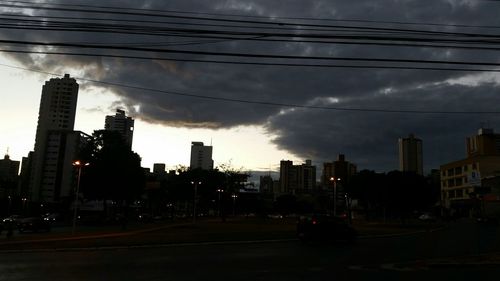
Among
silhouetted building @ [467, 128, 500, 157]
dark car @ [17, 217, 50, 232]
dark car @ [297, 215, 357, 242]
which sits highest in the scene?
silhouetted building @ [467, 128, 500, 157]

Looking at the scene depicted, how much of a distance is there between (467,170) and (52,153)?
114 metres

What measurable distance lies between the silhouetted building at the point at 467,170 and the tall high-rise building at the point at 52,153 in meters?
97.4

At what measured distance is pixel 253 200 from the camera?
159 meters

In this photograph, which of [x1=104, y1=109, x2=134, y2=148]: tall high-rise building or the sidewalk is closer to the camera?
the sidewalk

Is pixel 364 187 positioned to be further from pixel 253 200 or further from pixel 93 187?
pixel 253 200

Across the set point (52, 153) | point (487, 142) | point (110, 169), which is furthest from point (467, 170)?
point (52, 153)

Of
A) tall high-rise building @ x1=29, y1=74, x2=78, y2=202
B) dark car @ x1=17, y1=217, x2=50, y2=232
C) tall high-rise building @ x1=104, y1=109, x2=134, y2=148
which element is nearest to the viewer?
dark car @ x1=17, y1=217, x2=50, y2=232

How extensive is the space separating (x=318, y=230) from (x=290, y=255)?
1013 cm

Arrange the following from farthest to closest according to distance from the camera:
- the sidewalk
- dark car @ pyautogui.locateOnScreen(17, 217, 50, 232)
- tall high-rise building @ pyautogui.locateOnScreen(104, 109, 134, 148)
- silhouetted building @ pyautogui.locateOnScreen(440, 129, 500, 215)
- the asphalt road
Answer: tall high-rise building @ pyautogui.locateOnScreen(104, 109, 134, 148)
silhouetted building @ pyautogui.locateOnScreen(440, 129, 500, 215)
dark car @ pyautogui.locateOnScreen(17, 217, 50, 232)
the sidewalk
the asphalt road

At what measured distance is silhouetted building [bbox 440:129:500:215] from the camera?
115688 mm

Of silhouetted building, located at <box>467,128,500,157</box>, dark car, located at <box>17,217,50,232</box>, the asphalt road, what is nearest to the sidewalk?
dark car, located at <box>17,217,50,232</box>

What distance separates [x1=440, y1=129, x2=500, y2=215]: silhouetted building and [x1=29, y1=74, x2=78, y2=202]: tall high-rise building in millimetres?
97390

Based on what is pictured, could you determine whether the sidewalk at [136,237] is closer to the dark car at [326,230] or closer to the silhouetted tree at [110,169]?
the dark car at [326,230]

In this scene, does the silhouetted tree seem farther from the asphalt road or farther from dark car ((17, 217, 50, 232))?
the asphalt road
